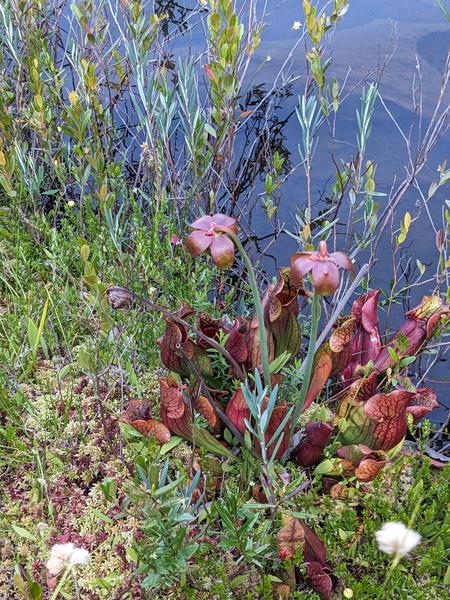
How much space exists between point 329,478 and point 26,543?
40.9 inches

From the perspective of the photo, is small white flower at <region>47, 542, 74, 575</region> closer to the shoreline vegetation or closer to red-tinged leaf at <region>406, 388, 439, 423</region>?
the shoreline vegetation

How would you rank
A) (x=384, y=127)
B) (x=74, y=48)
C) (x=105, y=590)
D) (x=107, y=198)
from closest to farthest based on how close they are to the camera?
1. (x=105, y=590)
2. (x=107, y=198)
3. (x=74, y=48)
4. (x=384, y=127)

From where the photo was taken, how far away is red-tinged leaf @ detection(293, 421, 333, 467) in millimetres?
1934

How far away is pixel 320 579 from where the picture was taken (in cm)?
169

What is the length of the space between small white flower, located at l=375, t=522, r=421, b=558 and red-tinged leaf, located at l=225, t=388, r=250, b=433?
735 mm

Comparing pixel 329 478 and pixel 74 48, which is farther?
pixel 74 48

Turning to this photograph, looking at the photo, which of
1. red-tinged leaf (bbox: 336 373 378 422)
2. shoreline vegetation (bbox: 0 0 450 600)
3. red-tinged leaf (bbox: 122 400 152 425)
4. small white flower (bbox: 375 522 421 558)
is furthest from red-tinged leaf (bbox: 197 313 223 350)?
small white flower (bbox: 375 522 421 558)

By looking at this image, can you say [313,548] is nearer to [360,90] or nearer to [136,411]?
[136,411]

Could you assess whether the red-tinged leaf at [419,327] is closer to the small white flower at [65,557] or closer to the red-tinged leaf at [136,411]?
the red-tinged leaf at [136,411]

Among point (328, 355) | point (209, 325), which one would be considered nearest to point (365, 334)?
point (328, 355)

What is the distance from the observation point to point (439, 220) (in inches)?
135

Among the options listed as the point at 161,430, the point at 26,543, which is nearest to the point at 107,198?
the point at 161,430

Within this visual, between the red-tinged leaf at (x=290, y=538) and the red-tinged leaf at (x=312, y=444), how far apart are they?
0.37m

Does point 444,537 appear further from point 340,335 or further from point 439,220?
point 439,220
